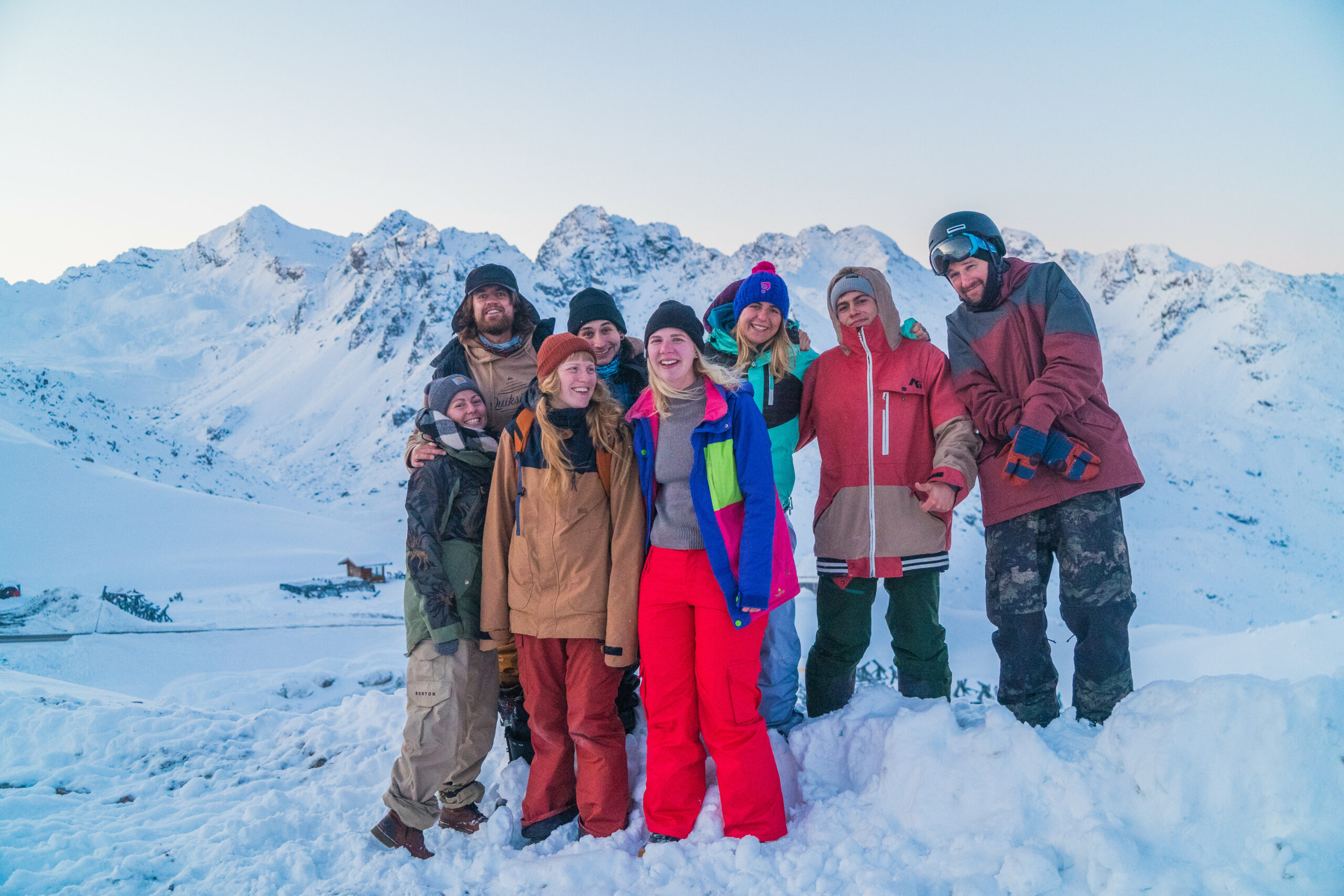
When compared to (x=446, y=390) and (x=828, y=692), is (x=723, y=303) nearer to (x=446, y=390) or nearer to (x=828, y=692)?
(x=446, y=390)

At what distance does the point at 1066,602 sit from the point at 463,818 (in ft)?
9.10

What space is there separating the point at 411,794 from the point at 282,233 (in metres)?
118

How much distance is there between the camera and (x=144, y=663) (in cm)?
710

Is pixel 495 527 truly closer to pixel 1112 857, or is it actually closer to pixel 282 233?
pixel 1112 857

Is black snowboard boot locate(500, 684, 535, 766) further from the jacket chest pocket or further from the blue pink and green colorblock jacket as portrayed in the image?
the jacket chest pocket

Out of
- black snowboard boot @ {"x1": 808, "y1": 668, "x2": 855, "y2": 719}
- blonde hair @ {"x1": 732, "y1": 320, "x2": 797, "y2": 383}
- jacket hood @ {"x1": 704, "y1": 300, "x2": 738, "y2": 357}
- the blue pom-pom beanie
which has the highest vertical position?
the blue pom-pom beanie

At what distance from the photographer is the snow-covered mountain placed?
27.4m

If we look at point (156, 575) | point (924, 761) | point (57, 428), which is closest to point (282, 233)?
point (57, 428)

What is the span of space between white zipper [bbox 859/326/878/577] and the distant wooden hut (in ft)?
47.0

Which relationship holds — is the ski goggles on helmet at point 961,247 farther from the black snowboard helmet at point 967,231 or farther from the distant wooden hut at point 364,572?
the distant wooden hut at point 364,572

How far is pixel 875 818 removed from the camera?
256 cm

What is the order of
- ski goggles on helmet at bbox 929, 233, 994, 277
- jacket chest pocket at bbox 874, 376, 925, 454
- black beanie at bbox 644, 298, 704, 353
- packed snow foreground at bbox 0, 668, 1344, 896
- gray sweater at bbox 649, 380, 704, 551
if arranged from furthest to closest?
jacket chest pocket at bbox 874, 376, 925, 454, ski goggles on helmet at bbox 929, 233, 994, 277, black beanie at bbox 644, 298, 704, 353, gray sweater at bbox 649, 380, 704, 551, packed snow foreground at bbox 0, 668, 1344, 896

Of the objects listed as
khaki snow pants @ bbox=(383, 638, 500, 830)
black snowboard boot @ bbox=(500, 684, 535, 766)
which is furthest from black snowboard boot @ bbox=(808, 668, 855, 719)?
Answer: khaki snow pants @ bbox=(383, 638, 500, 830)

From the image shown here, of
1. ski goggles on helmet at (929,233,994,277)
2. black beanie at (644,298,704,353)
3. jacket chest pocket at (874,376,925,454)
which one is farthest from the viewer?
jacket chest pocket at (874,376,925,454)
